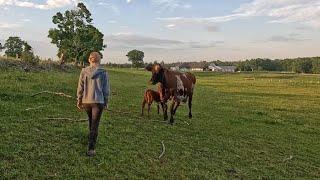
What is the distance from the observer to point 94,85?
952 cm

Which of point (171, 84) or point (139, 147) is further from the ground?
point (171, 84)

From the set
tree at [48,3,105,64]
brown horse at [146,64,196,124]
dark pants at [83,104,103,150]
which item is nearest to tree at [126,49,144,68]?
tree at [48,3,105,64]

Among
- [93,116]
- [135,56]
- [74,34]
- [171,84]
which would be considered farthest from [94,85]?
[135,56]

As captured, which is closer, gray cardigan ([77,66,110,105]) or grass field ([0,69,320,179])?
grass field ([0,69,320,179])

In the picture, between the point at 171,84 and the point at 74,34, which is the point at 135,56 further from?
the point at 171,84

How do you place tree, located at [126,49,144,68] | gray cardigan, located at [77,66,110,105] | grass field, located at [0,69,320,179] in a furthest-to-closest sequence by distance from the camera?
tree, located at [126,49,144,68] < gray cardigan, located at [77,66,110,105] < grass field, located at [0,69,320,179]

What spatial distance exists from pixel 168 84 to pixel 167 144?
4588 millimetres

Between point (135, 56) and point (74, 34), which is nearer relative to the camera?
point (74, 34)

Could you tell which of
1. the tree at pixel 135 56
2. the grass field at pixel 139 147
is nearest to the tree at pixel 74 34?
the grass field at pixel 139 147

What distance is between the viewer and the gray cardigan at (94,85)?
31.1ft

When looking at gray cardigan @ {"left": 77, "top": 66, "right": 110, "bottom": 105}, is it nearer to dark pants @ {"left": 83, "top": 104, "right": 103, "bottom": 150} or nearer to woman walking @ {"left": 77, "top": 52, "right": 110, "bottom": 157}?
woman walking @ {"left": 77, "top": 52, "right": 110, "bottom": 157}

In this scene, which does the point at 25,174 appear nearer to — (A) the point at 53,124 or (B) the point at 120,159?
(B) the point at 120,159

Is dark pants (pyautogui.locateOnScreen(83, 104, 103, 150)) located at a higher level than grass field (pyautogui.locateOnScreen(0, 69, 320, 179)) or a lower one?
higher

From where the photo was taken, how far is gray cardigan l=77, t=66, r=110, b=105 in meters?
9.49
